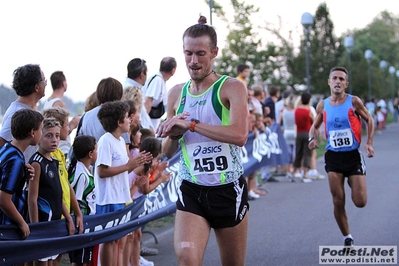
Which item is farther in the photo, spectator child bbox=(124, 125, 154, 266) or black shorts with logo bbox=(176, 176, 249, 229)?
spectator child bbox=(124, 125, 154, 266)

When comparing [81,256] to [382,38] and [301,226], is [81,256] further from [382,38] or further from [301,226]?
[382,38]

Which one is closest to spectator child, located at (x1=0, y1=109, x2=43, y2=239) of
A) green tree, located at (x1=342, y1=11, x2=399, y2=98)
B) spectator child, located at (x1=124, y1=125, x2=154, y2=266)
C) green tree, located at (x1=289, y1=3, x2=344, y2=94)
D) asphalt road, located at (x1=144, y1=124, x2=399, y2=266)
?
spectator child, located at (x1=124, y1=125, x2=154, y2=266)

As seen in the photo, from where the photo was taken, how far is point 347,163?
26.8ft

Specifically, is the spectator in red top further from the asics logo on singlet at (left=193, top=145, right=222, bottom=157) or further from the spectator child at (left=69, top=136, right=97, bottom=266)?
the asics logo on singlet at (left=193, top=145, right=222, bottom=157)

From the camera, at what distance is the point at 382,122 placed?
132ft

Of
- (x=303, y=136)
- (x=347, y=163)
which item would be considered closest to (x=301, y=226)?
(x=347, y=163)

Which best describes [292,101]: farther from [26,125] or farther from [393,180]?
[26,125]

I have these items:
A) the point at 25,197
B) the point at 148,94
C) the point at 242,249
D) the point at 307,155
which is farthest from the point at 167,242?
the point at 307,155

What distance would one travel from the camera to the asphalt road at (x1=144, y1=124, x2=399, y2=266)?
8188 millimetres

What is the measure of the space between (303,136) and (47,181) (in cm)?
1122

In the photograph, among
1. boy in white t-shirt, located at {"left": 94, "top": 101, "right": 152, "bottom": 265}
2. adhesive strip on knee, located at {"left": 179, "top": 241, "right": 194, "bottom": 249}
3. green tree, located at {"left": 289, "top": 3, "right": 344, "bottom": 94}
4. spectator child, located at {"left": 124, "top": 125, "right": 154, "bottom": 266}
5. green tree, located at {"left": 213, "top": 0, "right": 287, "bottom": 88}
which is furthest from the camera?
green tree, located at {"left": 289, "top": 3, "right": 344, "bottom": 94}

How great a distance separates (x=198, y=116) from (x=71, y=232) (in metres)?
1.84

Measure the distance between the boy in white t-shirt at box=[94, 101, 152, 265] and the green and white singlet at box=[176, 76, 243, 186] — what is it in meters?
1.79

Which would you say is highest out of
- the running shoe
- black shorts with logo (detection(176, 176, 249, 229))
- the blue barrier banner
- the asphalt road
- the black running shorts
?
black shorts with logo (detection(176, 176, 249, 229))
